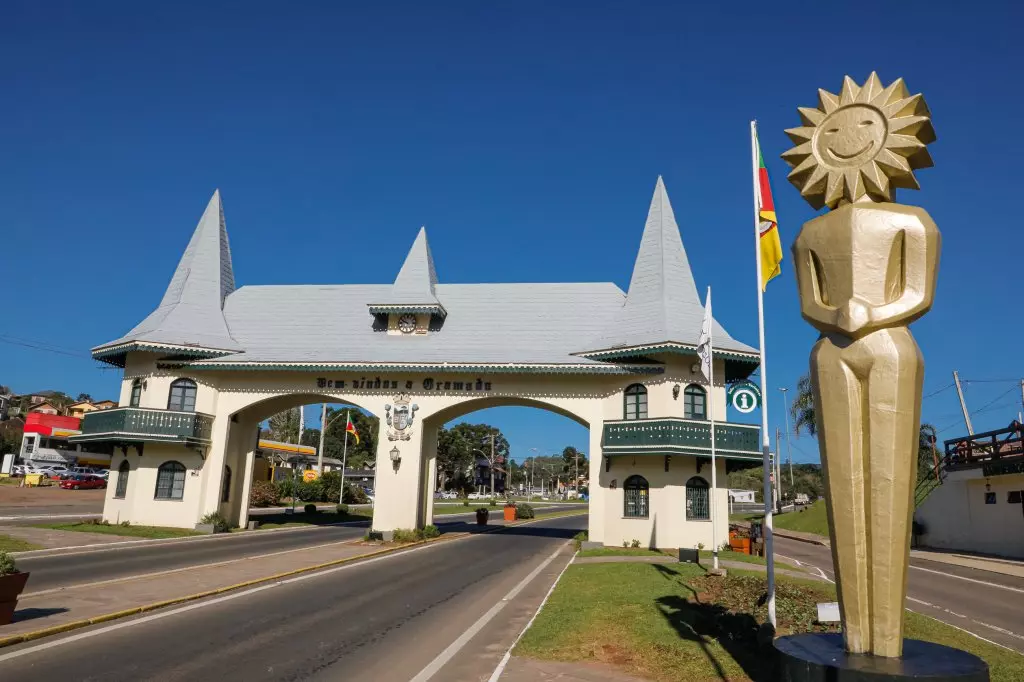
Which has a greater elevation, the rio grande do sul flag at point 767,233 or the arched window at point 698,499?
the rio grande do sul flag at point 767,233

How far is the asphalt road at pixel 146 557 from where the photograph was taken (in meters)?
14.9

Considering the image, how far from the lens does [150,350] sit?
1068 inches

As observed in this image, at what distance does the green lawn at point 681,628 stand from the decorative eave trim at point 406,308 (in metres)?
15.6

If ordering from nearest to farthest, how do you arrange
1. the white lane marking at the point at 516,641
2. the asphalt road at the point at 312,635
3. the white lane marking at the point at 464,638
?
1. the white lane marking at the point at 516,641
2. the asphalt road at the point at 312,635
3. the white lane marking at the point at 464,638

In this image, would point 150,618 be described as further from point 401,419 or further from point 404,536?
point 401,419

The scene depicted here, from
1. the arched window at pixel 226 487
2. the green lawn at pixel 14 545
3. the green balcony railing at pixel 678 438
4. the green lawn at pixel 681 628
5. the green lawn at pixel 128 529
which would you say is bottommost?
the green lawn at pixel 128 529

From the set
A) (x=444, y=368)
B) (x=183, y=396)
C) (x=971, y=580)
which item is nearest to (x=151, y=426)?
(x=183, y=396)

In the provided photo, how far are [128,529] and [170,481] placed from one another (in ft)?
7.91

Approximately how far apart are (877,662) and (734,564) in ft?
50.3

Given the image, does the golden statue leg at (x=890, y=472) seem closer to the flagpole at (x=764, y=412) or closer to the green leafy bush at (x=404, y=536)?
the flagpole at (x=764, y=412)

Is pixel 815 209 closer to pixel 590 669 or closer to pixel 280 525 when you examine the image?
pixel 590 669

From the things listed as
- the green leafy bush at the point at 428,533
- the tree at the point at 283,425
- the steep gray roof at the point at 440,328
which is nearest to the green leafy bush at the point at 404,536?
the green leafy bush at the point at 428,533

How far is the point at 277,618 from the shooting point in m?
11.5

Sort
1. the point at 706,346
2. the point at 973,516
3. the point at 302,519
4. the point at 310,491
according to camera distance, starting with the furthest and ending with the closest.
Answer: the point at 310,491, the point at 302,519, the point at 973,516, the point at 706,346
